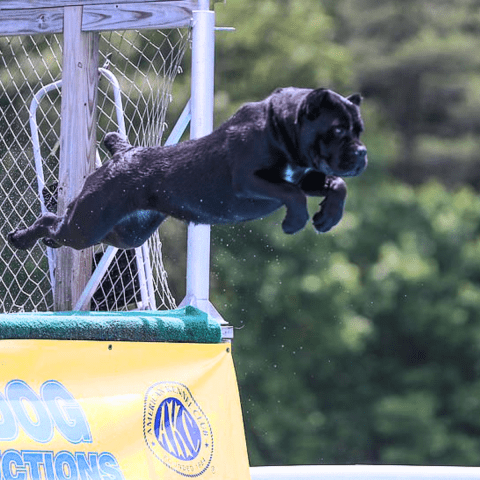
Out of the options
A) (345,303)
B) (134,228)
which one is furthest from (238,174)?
(345,303)

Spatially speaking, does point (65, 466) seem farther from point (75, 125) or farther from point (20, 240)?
point (75, 125)

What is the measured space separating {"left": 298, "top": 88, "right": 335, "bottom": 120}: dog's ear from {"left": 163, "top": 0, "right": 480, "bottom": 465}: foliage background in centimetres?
956

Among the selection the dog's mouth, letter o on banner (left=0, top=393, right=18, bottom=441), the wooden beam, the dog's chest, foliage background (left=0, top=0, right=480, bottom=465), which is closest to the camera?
the dog's mouth

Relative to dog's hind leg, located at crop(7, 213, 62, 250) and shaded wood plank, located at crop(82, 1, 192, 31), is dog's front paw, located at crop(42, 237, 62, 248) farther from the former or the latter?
shaded wood plank, located at crop(82, 1, 192, 31)

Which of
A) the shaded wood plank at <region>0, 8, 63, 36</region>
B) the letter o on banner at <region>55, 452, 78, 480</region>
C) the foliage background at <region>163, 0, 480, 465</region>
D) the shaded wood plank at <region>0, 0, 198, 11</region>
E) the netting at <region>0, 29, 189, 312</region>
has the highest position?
the shaded wood plank at <region>0, 0, 198, 11</region>

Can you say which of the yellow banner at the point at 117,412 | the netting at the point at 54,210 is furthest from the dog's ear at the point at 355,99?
the netting at the point at 54,210

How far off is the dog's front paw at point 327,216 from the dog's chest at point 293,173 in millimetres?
115

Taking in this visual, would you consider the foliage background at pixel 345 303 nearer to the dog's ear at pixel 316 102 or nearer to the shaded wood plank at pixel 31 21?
the shaded wood plank at pixel 31 21

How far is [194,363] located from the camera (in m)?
3.73

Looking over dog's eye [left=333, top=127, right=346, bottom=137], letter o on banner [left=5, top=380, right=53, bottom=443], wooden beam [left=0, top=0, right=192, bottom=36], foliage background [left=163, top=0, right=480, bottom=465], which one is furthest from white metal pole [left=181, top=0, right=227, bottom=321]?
foliage background [left=163, top=0, right=480, bottom=465]

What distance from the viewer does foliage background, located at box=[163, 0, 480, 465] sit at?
13.8 meters

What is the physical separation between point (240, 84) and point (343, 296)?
3.11 metres

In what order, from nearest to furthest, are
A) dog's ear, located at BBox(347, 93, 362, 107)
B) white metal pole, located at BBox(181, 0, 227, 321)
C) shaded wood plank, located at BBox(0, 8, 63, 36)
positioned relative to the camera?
dog's ear, located at BBox(347, 93, 362, 107) → white metal pole, located at BBox(181, 0, 227, 321) → shaded wood plank, located at BBox(0, 8, 63, 36)

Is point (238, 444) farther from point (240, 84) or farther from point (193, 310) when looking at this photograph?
point (240, 84)
